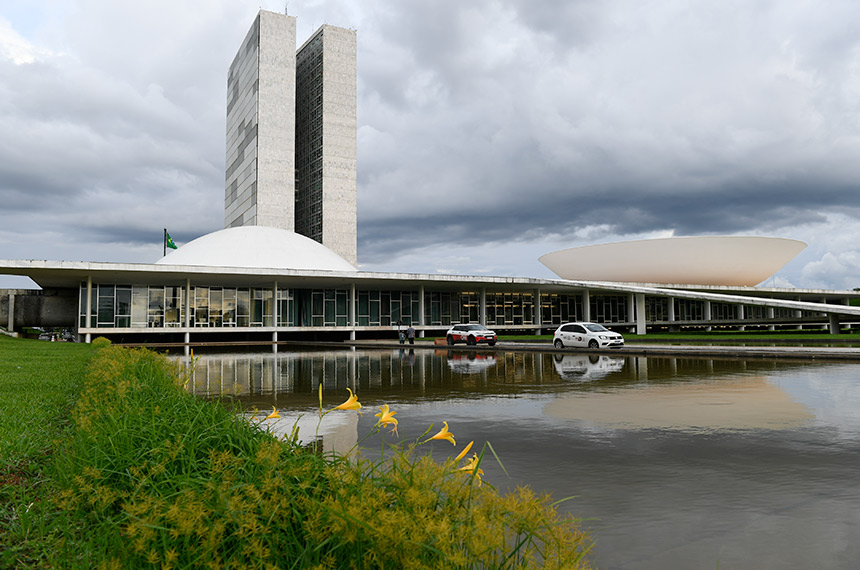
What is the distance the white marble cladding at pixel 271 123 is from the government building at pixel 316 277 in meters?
0.19

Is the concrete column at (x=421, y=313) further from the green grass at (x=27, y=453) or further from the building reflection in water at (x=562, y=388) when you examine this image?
the green grass at (x=27, y=453)

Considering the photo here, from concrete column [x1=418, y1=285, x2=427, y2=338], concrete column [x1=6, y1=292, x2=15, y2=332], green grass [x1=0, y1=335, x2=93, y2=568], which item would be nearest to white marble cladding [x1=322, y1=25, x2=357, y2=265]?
concrete column [x1=418, y1=285, x2=427, y2=338]

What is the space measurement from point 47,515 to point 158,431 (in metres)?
1.25

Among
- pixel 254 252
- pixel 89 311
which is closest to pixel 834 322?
pixel 254 252

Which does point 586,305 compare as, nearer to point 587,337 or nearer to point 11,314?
point 587,337

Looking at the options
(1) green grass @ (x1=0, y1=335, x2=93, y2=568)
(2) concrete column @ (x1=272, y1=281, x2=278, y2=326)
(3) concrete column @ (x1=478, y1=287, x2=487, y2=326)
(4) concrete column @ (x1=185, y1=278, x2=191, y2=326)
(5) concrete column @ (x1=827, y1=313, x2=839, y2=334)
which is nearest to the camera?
(1) green grass @ (x1=0, y1=335, x2=93, y2=568)

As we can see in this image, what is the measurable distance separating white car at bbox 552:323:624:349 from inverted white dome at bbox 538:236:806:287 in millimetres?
38095

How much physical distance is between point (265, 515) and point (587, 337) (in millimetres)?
30872

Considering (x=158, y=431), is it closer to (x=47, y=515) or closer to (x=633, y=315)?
(x=47, y=515)

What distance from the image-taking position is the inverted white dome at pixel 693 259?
67.1 meters

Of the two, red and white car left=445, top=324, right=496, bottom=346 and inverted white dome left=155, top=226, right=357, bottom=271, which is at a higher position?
inverted white dome left=155, top=226, right=357, bottom=271

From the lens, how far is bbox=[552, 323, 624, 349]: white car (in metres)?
32.0

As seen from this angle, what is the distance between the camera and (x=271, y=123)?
91250 millimetres

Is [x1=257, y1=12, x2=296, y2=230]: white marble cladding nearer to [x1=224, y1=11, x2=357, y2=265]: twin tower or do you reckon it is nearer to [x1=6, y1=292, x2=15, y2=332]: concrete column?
→ [x1=224, y1=11, x2=357, y2=265]: twin tower
